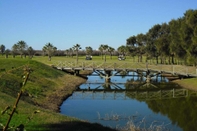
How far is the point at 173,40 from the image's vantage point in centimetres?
5806

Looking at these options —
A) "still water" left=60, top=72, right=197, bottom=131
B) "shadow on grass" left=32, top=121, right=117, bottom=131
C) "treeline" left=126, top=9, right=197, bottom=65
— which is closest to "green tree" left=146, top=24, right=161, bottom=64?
Answer: "treeline" left=126, top=9, right=197, bottom=65

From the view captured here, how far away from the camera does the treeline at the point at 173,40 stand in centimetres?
4856

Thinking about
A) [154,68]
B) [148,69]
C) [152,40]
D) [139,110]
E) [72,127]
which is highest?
[152,40]

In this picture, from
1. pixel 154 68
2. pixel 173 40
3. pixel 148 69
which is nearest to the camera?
pixel 148 69

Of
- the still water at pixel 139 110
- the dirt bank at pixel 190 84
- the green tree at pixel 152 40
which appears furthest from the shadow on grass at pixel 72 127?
→ the green tree at pixel 152 40

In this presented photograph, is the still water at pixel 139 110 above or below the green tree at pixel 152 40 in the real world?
below

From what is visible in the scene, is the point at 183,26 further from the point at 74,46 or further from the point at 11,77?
the point at 74,46

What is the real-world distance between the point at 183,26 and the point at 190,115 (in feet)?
96.9

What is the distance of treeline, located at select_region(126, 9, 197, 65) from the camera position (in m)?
48.6

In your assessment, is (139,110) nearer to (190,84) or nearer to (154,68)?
(190,84)

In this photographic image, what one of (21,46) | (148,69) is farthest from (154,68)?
(21,46)

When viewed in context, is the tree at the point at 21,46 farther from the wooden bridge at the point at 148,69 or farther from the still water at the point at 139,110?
the still water at the point at 139,110

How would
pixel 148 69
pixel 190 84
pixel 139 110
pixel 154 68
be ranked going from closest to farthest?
pixel 139 110
pixel 190 84
pixel 148 69
pixel 154 68

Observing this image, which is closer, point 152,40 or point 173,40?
point 173,40
